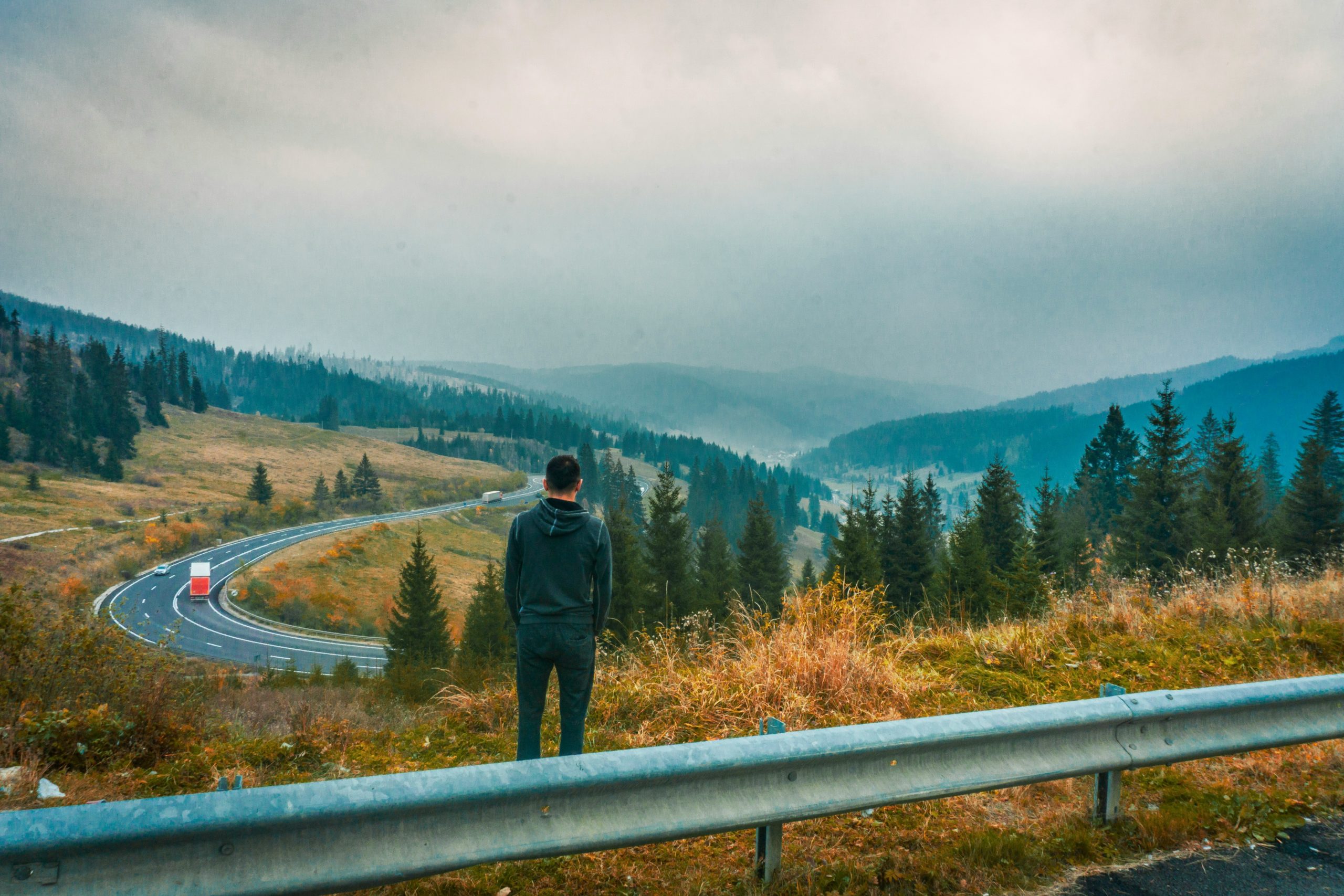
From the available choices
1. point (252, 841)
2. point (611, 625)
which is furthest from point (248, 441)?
point (252, 841)

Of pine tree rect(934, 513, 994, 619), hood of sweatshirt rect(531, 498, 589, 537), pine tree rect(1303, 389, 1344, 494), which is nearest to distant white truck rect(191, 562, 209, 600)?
pine tree rect(934, 513, 994, 619)

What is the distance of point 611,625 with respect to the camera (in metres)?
37.0

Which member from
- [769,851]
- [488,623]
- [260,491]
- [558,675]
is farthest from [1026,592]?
[260,491]

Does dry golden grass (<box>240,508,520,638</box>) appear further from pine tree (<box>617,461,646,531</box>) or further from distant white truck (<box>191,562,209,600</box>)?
pine tree (<box>617,461,646,531</box>)

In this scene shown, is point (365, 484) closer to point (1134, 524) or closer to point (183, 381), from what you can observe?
point (183, 381)

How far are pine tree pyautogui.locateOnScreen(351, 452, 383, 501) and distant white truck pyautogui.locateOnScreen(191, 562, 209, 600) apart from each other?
2236 inches

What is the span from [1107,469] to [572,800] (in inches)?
3588

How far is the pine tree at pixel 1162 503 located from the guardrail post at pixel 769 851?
51.2 m

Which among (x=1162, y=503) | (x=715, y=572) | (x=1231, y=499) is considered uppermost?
(x=1231, y=499)

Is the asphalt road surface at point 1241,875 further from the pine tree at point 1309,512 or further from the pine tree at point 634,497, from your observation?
the pine tree at point 634,497

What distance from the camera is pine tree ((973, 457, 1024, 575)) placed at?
52.5 metres

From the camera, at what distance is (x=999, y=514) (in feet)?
176

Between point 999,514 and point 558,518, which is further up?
point 558,518

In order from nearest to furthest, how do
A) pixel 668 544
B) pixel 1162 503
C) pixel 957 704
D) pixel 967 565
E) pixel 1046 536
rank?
pixel 957 704
pixel 967 565
pixel 1046 536
pixel 1162 503
pixel 668 544
